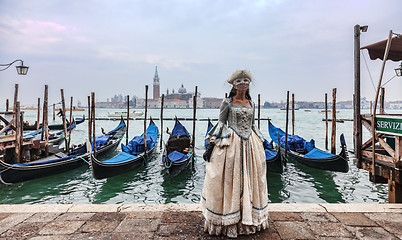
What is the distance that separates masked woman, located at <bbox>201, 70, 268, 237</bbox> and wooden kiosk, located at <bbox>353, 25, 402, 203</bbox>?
6.58ft

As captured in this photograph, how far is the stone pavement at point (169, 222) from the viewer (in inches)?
76.2

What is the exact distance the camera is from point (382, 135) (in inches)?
139

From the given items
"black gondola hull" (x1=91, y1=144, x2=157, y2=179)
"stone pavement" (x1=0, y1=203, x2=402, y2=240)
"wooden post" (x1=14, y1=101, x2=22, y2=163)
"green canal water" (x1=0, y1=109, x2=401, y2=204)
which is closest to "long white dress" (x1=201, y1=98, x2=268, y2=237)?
"stone pavement" (x1=0, y1=203, x2=402, y2=240)

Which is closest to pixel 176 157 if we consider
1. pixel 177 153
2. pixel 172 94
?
pixel 177 153

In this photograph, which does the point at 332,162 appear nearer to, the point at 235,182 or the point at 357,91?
the point at 357,91

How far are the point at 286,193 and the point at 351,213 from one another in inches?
138

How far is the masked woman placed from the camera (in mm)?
1868

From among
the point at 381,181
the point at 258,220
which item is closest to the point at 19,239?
the point at 258,220

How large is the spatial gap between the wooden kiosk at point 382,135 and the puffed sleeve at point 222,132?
2.08 meters

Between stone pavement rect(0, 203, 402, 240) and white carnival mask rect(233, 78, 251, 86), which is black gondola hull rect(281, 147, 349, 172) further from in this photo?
white carnival mask rect(233, 78, 251, 86)

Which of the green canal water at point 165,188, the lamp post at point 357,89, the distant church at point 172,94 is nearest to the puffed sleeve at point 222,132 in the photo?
the lamp post at point 357,89

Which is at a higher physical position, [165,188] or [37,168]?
[37,168]

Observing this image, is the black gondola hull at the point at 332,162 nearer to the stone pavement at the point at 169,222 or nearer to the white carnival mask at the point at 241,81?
the stone pavement at the point at 169,222

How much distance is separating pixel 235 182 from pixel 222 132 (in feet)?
1.27
